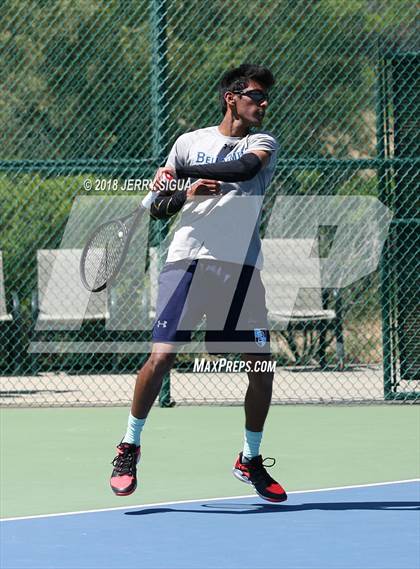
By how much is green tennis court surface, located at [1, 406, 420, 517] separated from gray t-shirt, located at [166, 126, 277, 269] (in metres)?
1.23

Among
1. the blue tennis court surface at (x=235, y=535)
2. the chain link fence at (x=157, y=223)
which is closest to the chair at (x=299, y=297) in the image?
the chain link fence at (x=157, y=223)

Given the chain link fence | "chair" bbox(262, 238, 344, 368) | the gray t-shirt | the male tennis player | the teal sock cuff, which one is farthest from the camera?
"chair" bbox(262, 238, 344, 368)

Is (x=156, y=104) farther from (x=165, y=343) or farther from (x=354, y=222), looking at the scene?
(x=165, y=343)

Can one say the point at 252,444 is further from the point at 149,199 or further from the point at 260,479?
the point at 149,199

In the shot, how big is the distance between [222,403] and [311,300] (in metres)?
2.89

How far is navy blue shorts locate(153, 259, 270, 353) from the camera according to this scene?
19.1ft

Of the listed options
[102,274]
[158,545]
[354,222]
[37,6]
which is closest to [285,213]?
[354,222]

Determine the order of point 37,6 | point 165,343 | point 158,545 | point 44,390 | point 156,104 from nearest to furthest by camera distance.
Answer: point 158,545 < point 165,343 < point 156,104 < point 44,390 < point 37,6

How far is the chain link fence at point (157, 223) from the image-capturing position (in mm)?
10094

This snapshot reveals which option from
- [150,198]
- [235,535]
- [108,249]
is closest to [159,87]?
[108,249]

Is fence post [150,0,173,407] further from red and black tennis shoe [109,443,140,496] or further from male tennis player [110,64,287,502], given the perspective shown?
red and black tennis shoe [109,443,140,496]

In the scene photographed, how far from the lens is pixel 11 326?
1259 cm

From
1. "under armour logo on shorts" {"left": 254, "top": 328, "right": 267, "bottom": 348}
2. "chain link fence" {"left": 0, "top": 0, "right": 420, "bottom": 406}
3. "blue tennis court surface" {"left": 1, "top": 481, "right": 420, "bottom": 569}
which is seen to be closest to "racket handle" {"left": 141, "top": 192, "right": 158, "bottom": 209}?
"under armour logo on shorts" {"left": 254, "top": 328, "right": 267, "bottom": 348}

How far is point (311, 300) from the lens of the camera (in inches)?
502
